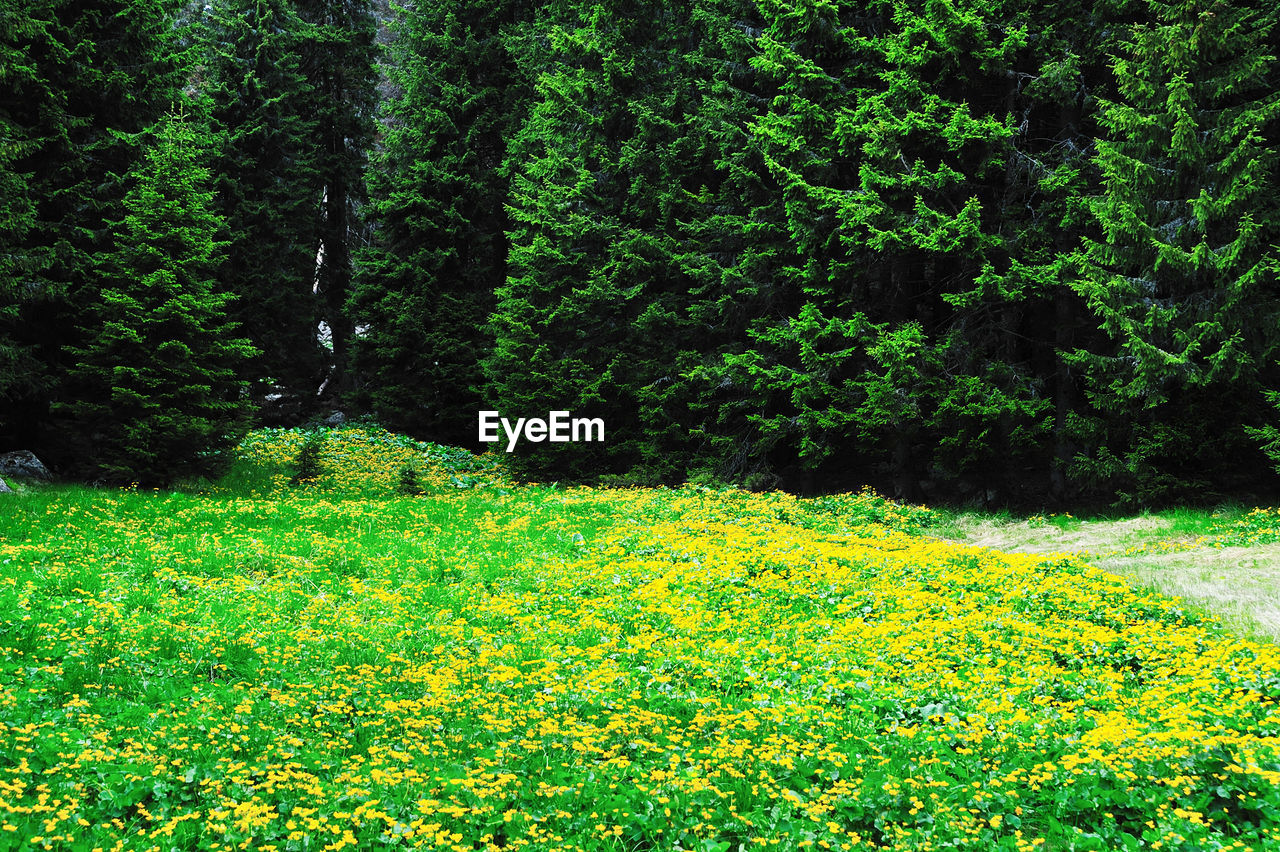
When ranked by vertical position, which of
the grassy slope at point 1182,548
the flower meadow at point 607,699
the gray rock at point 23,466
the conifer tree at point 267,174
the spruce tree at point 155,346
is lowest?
the flower meadow at point 607,699

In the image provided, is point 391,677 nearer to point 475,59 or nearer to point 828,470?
point 828,470

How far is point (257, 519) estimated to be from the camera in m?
13.8

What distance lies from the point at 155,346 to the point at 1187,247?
1929 centimetres

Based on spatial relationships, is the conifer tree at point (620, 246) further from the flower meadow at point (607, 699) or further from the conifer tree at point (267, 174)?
the conifer tree at point (267, 174)

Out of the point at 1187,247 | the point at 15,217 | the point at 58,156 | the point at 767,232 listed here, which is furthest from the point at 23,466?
the point at 1187,247

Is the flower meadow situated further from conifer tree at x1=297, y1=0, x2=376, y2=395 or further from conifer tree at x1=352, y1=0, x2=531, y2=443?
conifer tree at x1=297, y1=0, x2=376, y2=395

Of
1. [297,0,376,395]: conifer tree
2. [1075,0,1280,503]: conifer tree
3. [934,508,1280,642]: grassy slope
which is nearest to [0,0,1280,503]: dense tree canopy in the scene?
[1075,0,1280,503]: conifer tree

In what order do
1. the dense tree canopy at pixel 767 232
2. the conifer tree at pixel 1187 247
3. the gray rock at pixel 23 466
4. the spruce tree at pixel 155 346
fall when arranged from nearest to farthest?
the conifer tree at pixel 1187 247 < the dense tree canopy at pixel 767 232 < the gray rock at pixel 23 466 < the spruce tree at pixel 155 346

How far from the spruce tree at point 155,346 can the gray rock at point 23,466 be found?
844mm

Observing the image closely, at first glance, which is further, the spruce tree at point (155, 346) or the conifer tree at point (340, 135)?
the conifer tree at point (340, 135)

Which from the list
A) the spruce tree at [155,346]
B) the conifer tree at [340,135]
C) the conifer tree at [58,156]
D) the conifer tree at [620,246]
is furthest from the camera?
the conifer tree at [340,135]

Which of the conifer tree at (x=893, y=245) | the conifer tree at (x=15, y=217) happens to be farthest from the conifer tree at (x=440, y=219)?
the conifer tree at (x=15, y=217)

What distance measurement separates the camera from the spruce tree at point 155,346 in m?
15.4

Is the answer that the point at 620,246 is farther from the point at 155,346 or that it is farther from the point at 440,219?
the point at 155,346
